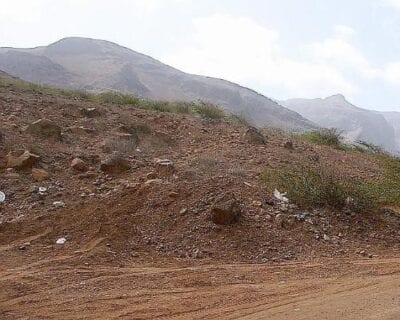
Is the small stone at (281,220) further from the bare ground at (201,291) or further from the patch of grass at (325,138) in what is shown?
the patch of grass at (325,138)

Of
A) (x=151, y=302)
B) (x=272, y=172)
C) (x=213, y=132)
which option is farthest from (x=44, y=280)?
(x=213, y=132)

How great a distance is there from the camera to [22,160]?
9219 millimetres

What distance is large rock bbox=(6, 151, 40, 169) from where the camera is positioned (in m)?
9.15

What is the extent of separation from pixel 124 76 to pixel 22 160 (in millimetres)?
50201

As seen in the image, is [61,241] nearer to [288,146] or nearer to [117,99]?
[288,146]

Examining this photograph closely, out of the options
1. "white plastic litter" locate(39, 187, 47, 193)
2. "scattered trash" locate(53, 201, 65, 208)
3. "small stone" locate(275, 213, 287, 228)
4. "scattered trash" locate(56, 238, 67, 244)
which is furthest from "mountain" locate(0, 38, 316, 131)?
"scattered trash" locate(56, 238, 67, 244)

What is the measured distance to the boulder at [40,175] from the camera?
8871 millimetres

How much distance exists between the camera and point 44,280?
5906mm

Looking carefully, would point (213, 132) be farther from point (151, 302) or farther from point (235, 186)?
A: point (151, 302)

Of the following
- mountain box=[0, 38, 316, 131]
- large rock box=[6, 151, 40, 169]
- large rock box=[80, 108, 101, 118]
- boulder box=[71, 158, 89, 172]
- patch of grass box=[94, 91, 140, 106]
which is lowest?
large rock box=[6, 151, 40, 169]

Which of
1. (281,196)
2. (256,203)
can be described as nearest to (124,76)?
(281,196)

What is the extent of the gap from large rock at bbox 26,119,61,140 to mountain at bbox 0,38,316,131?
123ft

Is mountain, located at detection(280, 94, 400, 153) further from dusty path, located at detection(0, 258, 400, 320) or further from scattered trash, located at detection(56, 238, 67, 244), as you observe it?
scattered trash, located at detection(56, 238, 67, 244)

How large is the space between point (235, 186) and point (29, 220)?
3.15 metres
